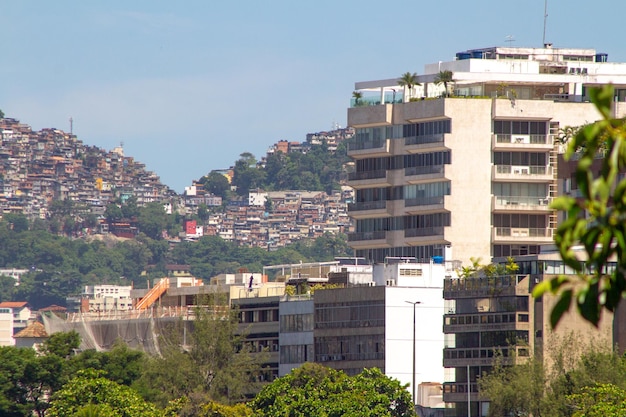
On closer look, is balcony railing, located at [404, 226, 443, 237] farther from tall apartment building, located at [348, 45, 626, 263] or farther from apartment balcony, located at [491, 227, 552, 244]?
apartment balcony, located at [491, 227, 552, 244]

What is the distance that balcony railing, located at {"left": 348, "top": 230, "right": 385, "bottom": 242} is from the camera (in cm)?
18475

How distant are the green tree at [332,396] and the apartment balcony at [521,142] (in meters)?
38.3

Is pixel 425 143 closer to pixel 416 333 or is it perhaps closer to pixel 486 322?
pixel 416 333

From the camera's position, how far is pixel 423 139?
179 metres

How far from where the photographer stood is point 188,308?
646 ft

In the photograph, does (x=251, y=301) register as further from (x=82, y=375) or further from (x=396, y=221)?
(x=82, y=375)

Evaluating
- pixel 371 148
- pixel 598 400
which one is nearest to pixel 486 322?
pixel 598 400

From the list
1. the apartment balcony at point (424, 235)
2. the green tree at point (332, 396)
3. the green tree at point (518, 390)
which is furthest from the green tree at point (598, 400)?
the apartment balcony at point (424, 235)

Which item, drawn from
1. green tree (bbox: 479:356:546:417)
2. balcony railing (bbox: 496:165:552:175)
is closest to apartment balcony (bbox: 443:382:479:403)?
green tree (bbox: 479:356:546:417)

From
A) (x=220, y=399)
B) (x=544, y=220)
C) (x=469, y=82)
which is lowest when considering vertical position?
(x=220, y=399)

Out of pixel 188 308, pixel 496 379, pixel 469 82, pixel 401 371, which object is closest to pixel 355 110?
pixel 469 82

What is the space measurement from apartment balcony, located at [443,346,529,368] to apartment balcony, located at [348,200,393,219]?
4230 cm

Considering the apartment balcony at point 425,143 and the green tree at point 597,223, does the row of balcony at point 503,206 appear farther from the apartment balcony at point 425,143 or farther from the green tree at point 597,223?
the green tree at point 597,223

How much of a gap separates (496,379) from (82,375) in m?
40.3
